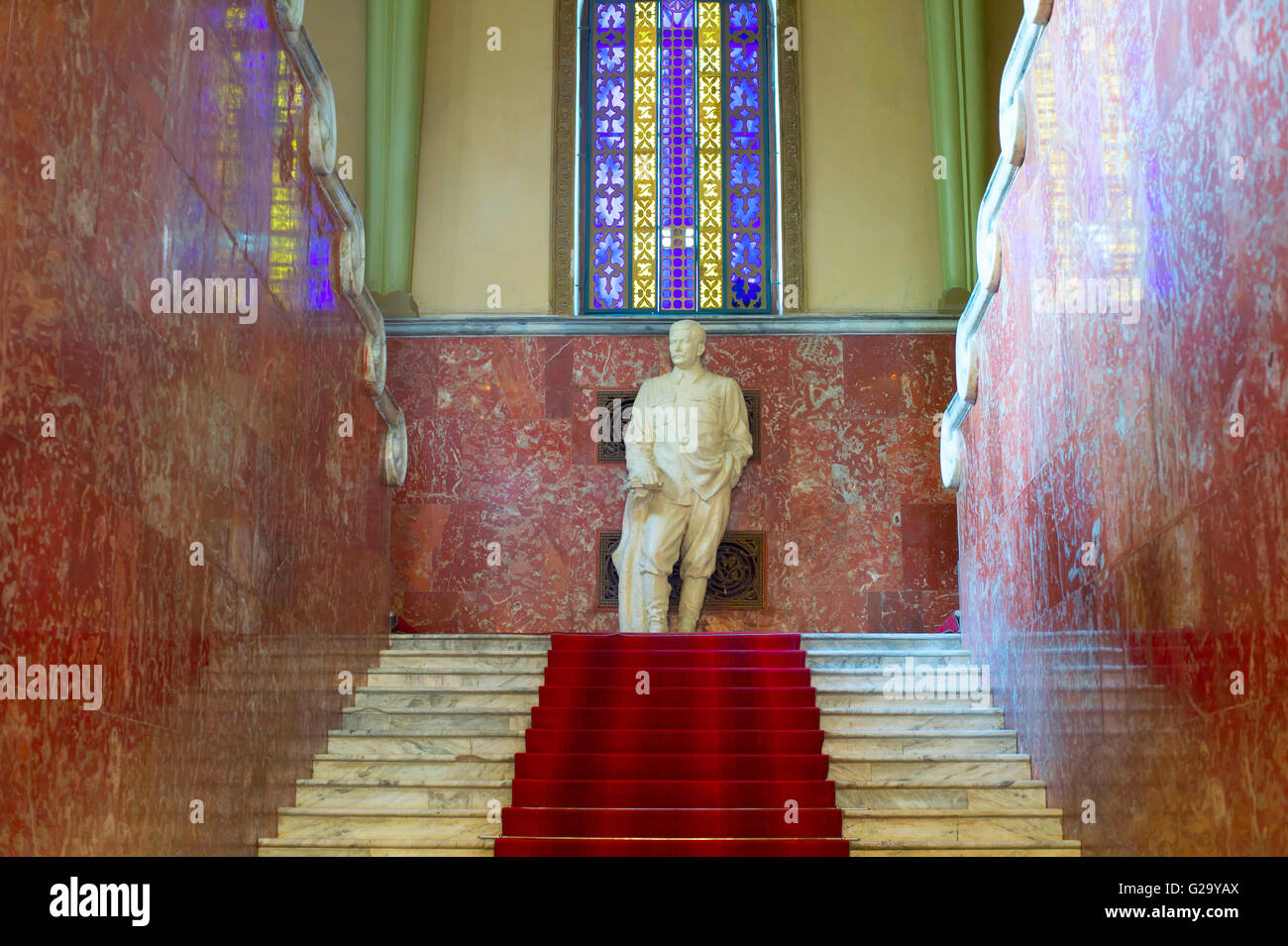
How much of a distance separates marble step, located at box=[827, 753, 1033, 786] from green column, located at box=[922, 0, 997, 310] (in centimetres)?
612

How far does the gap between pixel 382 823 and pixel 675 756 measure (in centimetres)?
145

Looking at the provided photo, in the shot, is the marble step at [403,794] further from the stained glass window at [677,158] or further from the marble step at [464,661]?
the stained glass window at [677,158]

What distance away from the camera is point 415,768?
814 cm

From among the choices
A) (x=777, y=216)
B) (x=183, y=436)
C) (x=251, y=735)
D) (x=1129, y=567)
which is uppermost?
(x=777, y=216)

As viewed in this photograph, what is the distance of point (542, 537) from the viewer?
13125mm

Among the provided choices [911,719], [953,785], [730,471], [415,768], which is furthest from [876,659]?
[415,768]

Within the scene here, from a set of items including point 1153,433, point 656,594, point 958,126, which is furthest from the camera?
point 958,126

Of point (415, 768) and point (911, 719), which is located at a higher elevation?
point (911, 719)

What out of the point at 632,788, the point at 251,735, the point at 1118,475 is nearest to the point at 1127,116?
the point at 1118,475

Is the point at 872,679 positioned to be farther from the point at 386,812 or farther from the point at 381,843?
the point at 381,843

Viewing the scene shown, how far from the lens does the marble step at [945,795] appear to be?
7629 millimetres

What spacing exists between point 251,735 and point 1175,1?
4841 mm

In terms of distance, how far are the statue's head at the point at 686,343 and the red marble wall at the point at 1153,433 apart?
3929 millimetres

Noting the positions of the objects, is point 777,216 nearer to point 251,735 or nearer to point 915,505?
point 915,505
